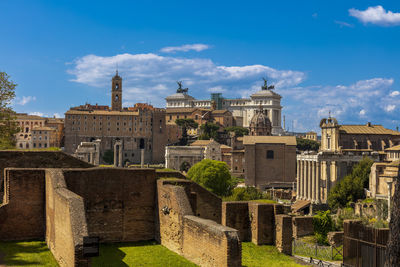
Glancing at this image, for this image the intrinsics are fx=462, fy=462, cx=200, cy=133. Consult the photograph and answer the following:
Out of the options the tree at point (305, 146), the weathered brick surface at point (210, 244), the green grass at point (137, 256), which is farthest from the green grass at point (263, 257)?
the tree at point (305, 146)

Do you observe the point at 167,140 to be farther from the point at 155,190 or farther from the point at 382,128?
the point at 155,190

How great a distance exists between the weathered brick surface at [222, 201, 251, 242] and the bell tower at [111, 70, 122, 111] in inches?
3949

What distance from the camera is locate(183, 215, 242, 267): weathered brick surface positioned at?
1097 cm

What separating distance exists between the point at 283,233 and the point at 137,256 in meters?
5.16

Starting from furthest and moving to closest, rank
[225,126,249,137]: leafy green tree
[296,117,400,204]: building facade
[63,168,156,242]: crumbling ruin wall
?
[225,126,249,137]: leafy green tree
[296,117,400,204]: building facade
[63,168,156,242]: crumbling ruin wall

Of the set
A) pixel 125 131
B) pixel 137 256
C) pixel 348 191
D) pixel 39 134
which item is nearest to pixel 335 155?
pixel 348 191

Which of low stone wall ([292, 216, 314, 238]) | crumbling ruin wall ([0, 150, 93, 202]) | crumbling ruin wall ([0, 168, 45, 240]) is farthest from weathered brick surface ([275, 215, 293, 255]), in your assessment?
crumbling ruin wall ([0, 168, 45, 240])

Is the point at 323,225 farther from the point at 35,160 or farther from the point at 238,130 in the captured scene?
the point at 238,130

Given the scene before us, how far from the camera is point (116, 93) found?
378 feet

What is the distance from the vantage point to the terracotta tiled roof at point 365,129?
67812 millimetres

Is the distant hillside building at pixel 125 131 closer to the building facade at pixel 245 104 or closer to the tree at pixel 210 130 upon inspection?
the tree at pixel 210 130

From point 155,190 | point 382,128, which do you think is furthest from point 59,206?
point 382,128

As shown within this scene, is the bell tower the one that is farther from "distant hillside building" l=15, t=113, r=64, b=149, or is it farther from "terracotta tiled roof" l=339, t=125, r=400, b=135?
"terracotta tiled roof" l=339, t=125, r=400, b=135

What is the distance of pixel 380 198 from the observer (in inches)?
1663
